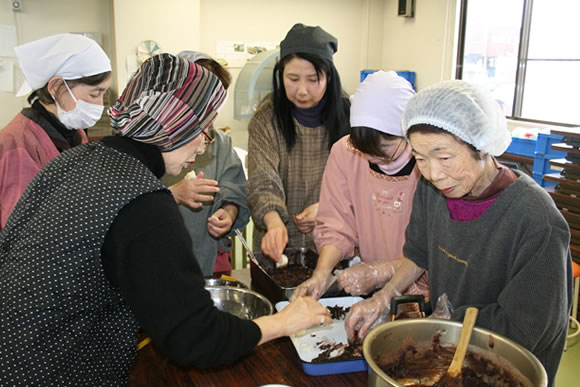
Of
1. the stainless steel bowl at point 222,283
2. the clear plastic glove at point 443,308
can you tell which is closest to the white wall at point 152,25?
the stainless steel bowl at point 222,283

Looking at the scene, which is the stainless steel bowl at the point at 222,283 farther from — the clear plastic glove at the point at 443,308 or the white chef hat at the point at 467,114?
the white chef hat at the point at 467,114

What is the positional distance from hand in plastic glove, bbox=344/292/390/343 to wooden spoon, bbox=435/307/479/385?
323 mm

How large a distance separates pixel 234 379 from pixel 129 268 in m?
0.45

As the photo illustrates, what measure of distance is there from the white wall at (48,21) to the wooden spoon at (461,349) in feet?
15.7

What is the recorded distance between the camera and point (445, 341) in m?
1.16

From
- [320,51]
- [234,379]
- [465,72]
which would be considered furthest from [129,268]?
[465,72]

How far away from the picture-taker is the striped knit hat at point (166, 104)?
1.10m

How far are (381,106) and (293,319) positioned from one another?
73cm

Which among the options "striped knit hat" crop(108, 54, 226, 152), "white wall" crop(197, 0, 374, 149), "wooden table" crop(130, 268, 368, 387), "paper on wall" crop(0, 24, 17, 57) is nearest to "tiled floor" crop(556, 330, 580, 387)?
"wooden table" crop(130, 268, 368, 387)

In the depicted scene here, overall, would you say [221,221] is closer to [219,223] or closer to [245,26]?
[219,223]

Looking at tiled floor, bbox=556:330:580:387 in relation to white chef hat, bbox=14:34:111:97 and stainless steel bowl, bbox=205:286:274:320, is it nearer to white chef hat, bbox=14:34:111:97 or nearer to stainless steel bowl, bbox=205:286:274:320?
stainless steel bowl, bbox=205:286:274:320

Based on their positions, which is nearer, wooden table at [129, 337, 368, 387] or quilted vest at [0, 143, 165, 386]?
quilted vest at [0, 143, 165, 386]

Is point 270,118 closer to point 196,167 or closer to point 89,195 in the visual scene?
point 196,167

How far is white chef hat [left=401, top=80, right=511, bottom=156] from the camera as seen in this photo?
116 centimetres
